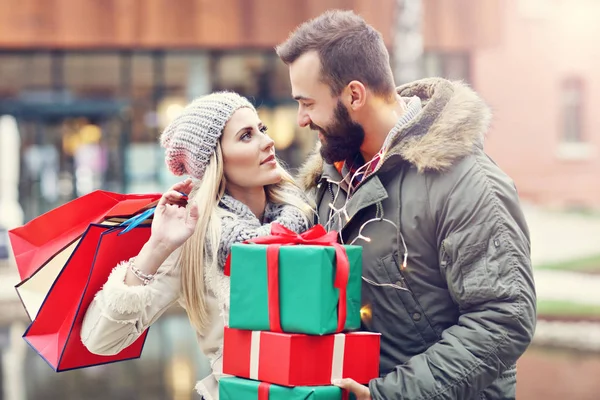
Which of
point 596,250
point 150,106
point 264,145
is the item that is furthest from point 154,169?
point 264,145

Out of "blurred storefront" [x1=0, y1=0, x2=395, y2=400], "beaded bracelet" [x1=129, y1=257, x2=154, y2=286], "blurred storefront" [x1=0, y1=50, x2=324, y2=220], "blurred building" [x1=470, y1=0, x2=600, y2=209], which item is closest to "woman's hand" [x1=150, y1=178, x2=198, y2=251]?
"beaded bracelet" [x1=129, y1=257, x2=154, y2=286]

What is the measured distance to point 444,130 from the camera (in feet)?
9.71

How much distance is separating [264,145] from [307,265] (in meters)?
0.91

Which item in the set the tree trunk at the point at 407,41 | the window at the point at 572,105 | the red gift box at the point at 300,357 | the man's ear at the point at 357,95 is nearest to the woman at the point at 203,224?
the red gift box at the point at 300,357

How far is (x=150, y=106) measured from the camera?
2142 centimetres

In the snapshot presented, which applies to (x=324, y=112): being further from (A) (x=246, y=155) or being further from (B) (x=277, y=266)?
(B) (x=277, y=266)

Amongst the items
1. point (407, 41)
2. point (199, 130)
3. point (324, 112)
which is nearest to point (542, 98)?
point (407, 41)

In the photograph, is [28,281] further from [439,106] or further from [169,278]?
[439,106]

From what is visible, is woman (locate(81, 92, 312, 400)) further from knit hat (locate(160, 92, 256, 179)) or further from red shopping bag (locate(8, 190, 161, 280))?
red shopping bag (locate(8, 190, 161, 280))

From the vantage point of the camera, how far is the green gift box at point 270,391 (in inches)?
104

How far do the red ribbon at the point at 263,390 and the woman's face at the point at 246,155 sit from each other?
0.95 meters

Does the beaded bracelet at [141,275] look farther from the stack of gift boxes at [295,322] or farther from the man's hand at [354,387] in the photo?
the man's hand at [354,387]

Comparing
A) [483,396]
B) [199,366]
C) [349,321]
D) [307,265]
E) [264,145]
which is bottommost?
[199,366]

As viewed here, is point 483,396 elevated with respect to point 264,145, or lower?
lower
